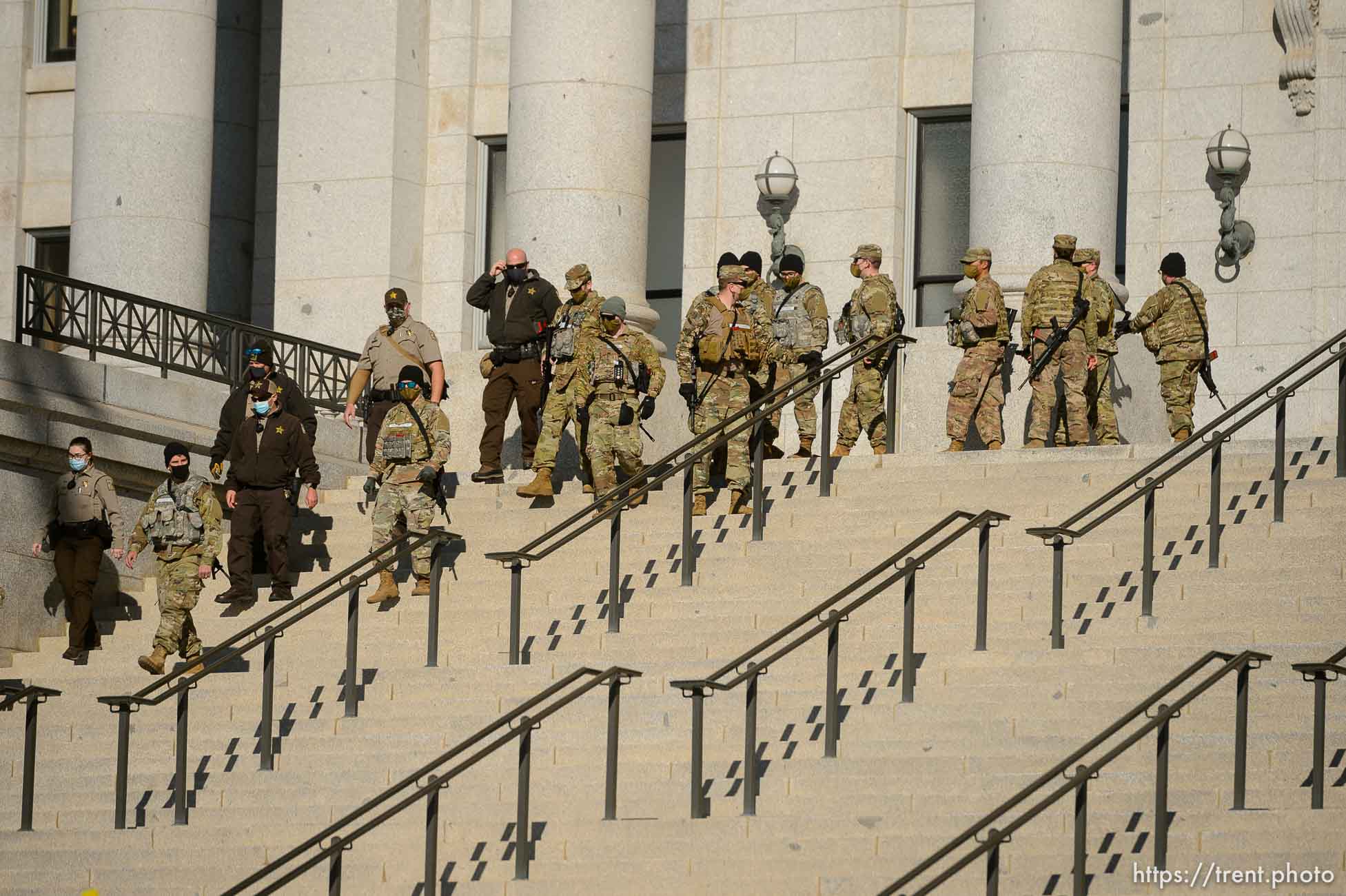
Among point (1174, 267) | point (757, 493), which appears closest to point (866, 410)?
point (757, 493)

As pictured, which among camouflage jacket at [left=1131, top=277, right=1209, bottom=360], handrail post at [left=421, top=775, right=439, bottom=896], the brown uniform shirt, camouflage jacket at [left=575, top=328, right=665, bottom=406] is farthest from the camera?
camouflage jacket at [left=1131, top=277, right=1209, bottom=360]

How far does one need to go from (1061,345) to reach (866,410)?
161 centimetres

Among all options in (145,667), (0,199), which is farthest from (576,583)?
(0,199)

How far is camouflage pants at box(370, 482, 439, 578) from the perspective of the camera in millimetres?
18922

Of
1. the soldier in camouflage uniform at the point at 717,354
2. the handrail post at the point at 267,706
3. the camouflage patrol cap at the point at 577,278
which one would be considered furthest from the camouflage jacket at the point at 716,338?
the handrail post at the point at 267,706

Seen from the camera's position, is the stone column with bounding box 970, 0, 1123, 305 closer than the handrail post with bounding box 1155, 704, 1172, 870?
No

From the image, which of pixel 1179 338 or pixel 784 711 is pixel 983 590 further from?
pixel 1179 338

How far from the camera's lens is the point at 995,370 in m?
20.5

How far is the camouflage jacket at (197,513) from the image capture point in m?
18.5

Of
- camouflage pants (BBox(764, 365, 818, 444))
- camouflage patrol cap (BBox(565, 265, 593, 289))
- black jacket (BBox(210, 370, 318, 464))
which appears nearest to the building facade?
camouflage pants (BBox(764, 365, 818, 444))

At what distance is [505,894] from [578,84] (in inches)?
444

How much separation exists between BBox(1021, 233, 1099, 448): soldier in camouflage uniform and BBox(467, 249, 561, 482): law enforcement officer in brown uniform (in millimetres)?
3753

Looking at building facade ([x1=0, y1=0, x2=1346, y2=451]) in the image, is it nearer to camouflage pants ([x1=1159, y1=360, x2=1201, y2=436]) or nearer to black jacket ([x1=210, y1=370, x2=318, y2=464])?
camouflage pants ([x1=1159, y1=360, x2=1201, y2=436])

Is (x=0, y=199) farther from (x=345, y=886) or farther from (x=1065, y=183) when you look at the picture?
(x=345, y=886)
